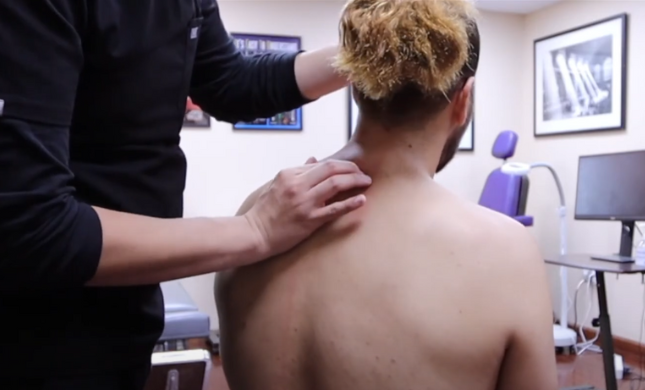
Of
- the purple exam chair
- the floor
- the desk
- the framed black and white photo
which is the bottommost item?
the floor

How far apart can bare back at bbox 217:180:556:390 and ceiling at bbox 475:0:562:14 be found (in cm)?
343

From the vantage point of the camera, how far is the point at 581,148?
151 inches

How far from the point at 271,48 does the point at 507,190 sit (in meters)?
1.69

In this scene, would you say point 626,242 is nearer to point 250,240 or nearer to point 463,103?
point 463,103

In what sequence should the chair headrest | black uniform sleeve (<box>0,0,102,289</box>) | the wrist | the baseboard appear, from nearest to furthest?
1. black uniform sleeve (<box>0,0,102,289</box>)
2. the wrist
3. the baseboard
4. the chair headrest

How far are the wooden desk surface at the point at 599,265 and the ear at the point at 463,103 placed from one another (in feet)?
5.93

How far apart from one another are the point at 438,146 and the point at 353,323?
0.32m

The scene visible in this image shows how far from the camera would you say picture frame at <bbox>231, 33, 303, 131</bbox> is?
3.74m

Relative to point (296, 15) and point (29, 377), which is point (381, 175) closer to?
point (29, 377)

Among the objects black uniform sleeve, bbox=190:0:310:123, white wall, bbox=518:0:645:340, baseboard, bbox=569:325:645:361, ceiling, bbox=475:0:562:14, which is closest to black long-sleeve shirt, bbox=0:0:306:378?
black uniform sleeve, bbox=190:0:310:123

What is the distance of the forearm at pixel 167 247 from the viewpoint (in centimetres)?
73

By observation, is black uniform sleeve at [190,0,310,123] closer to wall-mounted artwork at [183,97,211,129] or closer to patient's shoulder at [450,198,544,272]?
patient's shoulder at [450,198,544,272]

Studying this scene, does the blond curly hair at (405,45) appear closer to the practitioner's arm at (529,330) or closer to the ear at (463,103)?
the ear at (463,103)

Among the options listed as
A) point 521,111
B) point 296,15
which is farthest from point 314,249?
point 521,111
